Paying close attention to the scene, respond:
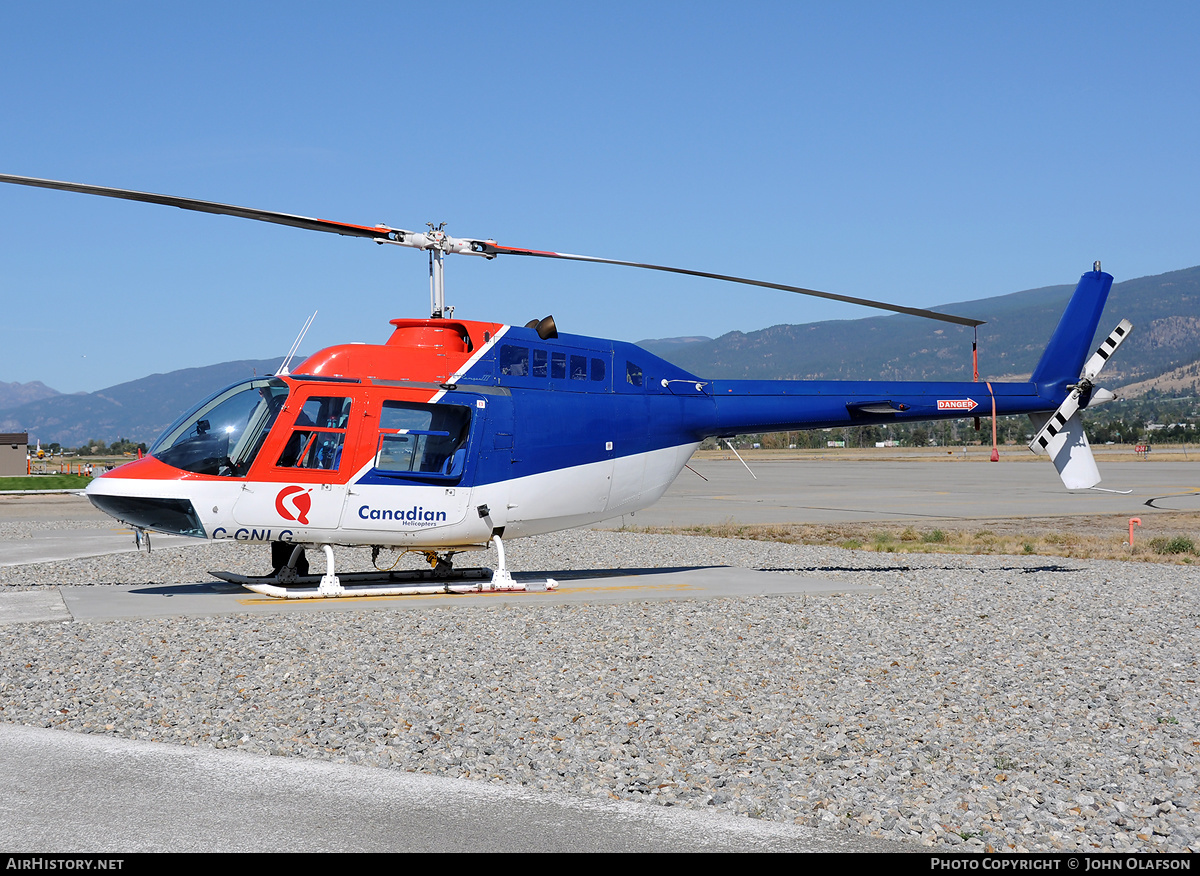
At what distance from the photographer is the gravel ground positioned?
5.52m

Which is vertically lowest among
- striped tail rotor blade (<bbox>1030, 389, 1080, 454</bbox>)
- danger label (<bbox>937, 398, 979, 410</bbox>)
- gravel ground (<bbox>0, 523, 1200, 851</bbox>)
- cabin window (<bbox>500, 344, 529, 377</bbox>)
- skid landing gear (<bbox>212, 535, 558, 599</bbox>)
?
gravel ground (<bbox>0, 523, 1200, 851</bbox>)

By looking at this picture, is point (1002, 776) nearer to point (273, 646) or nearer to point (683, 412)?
point (273, 646)

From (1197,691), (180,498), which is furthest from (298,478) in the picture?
(1197,691)

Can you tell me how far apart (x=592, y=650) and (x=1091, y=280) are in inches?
474

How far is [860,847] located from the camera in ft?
15.7

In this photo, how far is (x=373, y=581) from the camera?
1353cm

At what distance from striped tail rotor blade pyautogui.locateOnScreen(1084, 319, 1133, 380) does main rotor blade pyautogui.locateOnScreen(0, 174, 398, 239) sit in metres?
11.9

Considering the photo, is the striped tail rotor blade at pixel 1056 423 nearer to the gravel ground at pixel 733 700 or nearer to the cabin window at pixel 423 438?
the gravel ground at pixel 733 700

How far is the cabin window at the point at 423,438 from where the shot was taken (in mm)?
12445

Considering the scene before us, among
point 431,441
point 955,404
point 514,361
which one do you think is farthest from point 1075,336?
point 431,441

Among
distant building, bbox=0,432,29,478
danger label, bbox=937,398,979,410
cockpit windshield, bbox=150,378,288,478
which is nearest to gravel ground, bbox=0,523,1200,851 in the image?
cockpit windshield, bbox=150,378,288,478

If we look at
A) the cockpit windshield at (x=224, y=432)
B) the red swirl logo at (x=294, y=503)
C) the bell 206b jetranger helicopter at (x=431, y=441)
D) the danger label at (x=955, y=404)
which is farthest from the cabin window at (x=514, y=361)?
the danger label at (x=955, y=404)

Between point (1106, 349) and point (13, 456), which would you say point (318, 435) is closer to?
point (1106, 349)

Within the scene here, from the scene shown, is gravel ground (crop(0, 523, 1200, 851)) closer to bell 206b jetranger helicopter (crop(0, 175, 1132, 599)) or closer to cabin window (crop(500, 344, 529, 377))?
bell 206b jetranger helicopter (crop(0, 175, 1132, 599))
